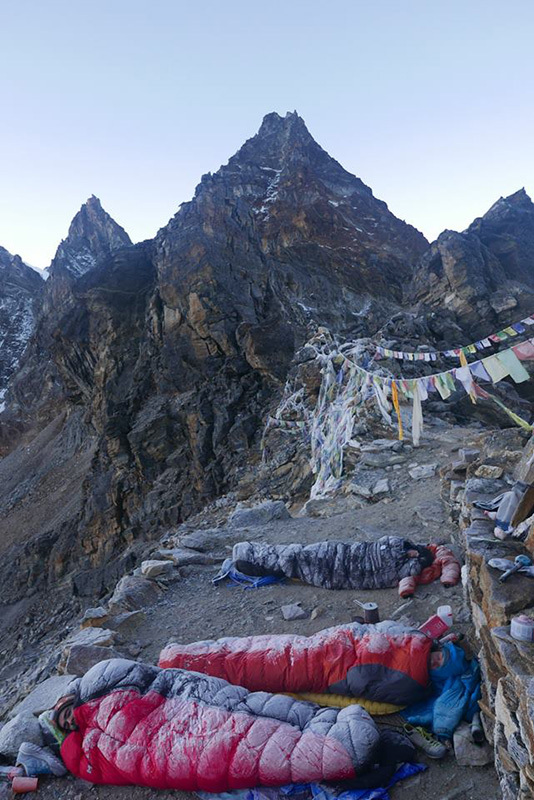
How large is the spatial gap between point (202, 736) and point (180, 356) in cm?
2420

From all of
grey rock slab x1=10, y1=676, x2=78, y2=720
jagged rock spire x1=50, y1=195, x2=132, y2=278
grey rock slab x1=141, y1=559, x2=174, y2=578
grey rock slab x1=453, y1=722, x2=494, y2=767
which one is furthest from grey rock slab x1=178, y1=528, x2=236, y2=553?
jagged rock spire x1=50, y1=195, x2=132, y2=278

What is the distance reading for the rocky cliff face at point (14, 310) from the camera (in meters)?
70.4

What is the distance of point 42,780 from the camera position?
3408mm

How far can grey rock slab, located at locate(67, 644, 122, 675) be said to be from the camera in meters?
4.72

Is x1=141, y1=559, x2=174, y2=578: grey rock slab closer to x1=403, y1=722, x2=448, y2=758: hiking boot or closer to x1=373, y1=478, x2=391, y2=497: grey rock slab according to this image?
x1=373, y1=478, x2=391, y2=497: grey rock slab

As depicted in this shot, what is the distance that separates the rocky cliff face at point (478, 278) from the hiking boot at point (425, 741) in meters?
24.1

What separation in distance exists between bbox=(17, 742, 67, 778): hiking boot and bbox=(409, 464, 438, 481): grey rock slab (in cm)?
773

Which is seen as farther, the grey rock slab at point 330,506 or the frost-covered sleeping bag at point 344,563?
the grey rock slab at point 330,506

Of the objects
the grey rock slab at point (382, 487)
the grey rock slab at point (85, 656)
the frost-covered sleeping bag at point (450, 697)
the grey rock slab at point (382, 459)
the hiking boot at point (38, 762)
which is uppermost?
the grey rock slab at point (382, 459)

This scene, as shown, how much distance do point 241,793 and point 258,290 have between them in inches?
1036

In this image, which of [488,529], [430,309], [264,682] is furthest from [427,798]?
[430,309]

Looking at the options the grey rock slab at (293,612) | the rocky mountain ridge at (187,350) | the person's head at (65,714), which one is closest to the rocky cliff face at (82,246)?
the rocky mountain ridge at (187,350)

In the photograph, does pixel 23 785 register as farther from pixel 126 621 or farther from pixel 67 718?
pixel 126 621

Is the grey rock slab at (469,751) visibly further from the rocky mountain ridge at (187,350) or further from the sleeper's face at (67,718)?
the rocky mountain ridge at (187,350)
